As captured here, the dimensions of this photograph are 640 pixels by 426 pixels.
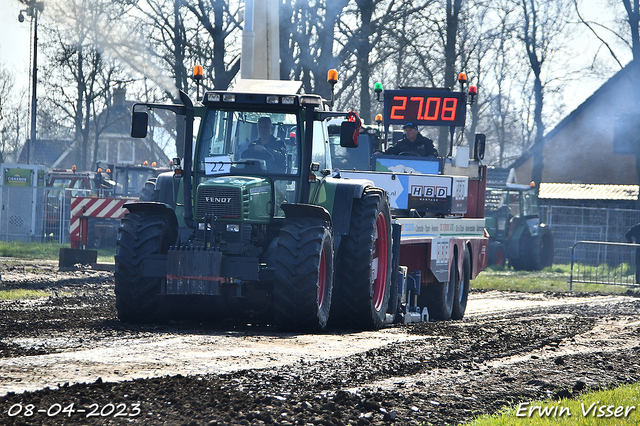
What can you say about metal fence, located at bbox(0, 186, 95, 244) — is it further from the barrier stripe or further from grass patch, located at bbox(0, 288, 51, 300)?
grass patch, located at bbox(0, 288, 51, 300)

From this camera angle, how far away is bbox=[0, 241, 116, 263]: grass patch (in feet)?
79.7

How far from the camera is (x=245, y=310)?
996 centimetres

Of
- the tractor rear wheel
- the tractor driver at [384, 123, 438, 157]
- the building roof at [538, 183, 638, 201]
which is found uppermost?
the tractor driver at [384, 123, 438, 157]

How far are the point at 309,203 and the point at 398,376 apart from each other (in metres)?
3.43

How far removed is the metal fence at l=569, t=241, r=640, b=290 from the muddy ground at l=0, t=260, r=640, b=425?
11742 mm

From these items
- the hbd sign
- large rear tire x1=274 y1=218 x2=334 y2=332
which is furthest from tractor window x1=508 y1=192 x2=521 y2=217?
large rear tire x1=274 y1=218 x2=334 y2=332

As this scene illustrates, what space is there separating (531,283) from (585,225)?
35.5 ft

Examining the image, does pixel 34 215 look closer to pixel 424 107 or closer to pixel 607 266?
pixel 607 266

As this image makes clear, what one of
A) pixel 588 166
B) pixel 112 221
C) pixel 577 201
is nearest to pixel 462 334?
pixel 112 221

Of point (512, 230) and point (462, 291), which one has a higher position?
point (512, 230)

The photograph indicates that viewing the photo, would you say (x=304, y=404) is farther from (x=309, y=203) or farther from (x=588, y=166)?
(x=588, y=166)

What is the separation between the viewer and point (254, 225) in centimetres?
925

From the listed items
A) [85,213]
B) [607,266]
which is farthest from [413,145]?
[85,213]

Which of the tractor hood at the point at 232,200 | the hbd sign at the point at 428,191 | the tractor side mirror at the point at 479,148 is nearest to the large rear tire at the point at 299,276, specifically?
the tractor hood at the point at 232,200
